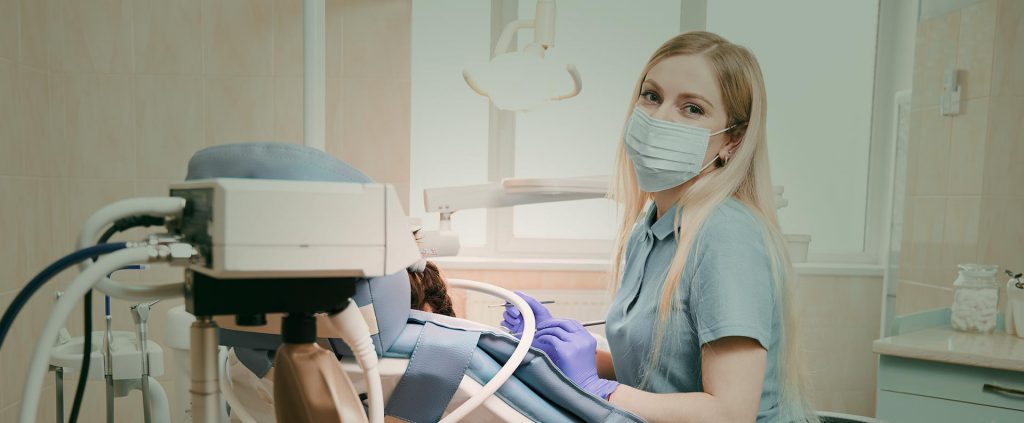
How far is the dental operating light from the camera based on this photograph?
1495 mm

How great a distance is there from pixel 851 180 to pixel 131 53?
→ 10.3ft

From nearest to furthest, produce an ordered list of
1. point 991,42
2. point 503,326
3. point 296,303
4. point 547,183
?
1. point 296,303
2. point 503,326
3. point 547,183
4. point 991,42

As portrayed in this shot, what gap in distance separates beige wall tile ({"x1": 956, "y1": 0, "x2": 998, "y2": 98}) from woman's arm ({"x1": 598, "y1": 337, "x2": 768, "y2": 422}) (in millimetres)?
1693

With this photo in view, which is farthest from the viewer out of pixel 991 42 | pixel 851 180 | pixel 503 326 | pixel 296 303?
pixel 851 180

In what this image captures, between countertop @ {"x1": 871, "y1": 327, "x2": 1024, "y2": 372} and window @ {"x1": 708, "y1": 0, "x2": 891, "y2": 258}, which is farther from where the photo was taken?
window @ {"x1": 708, "y1": 0, "x2": 891, "y2": 258}

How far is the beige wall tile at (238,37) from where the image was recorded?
226 centimetres

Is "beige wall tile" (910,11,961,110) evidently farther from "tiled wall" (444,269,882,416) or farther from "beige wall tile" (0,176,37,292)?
"beige wall tile" (0,176,37,292)

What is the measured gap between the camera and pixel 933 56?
2.24 metres

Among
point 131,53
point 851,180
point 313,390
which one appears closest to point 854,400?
point 851,180

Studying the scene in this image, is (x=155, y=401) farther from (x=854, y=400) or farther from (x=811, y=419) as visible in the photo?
(x=854, y=400)

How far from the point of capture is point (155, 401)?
1.45m

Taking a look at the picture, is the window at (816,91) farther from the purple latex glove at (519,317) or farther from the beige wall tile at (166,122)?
the beige wall tile at (166,122)

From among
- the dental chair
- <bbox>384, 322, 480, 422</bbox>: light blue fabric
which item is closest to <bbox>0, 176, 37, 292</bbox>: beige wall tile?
the dental chair

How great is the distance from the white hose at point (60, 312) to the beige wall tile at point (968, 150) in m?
2.48
